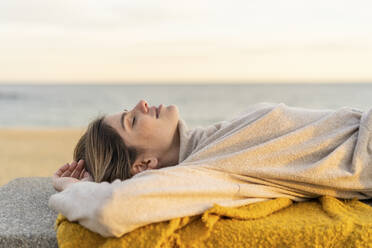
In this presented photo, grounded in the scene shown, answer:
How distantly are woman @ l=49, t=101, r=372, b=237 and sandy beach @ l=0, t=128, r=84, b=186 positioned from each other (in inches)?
140

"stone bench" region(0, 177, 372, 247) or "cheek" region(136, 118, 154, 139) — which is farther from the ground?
"cheek" region(136, 118, 154, 139)

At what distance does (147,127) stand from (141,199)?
0.61 metres

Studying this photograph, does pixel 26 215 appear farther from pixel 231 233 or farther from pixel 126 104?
pixel 126 104

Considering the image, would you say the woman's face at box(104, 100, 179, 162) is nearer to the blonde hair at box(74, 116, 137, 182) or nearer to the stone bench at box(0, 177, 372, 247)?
the blonde hair at box(74, 116, 137, 182)

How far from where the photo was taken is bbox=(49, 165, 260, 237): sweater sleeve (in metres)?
1.62

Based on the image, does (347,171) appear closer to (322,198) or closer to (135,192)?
(322,198)

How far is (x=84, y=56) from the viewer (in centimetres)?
2238

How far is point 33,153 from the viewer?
8.18 m

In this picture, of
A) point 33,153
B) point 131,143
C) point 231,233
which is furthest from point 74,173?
point 33,153

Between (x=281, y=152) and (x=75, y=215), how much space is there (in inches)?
41.9

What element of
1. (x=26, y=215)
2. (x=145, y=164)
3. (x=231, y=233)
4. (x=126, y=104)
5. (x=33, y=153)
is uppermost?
(x=145, y=164)

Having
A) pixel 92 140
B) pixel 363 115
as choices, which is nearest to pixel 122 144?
pixel 92 140

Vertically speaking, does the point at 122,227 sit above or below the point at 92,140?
below

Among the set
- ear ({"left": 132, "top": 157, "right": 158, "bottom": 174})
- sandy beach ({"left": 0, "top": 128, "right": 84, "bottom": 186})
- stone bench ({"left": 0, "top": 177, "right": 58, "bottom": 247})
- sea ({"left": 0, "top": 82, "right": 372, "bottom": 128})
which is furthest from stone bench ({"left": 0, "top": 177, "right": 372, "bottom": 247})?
sea ({"left": 0, "top": 82, "right": 372, "bottom": 128})
